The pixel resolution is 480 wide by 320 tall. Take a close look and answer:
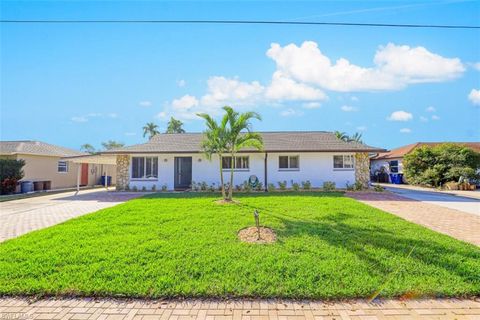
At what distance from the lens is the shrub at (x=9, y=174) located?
53.6 feet

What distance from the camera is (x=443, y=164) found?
2058 cm

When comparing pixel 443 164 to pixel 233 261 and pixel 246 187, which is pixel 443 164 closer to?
pixel 246 187

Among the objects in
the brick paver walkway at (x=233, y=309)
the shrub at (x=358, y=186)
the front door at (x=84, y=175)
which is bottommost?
the brick paver walkway at (x=233, y=309)

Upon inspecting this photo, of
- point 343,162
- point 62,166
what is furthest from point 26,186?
point 343,162

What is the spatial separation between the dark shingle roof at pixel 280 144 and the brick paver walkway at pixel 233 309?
13483mm

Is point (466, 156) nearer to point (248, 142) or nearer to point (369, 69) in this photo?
point (369, 69)

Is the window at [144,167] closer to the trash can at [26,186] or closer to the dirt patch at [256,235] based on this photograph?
the trash can at [26,186]

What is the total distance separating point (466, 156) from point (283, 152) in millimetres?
15675

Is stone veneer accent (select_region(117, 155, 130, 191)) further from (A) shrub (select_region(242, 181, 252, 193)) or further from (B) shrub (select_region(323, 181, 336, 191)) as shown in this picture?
(B) shrub (select_region(323, 181, 336, 191))

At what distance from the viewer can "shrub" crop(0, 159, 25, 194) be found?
16344 mm

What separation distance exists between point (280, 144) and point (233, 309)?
15.5 metres

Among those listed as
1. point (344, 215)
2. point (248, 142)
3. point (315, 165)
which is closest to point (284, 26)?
point (248, 142)

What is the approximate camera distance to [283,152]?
17.0 metres

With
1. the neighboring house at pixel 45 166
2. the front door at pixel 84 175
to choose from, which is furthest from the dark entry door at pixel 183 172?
the front door at pixel 84 175
